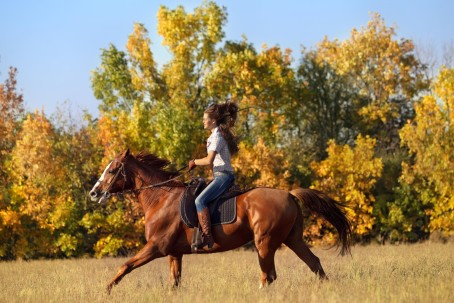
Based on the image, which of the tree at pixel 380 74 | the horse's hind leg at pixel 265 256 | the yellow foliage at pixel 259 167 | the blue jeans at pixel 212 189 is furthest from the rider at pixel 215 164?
the tree at pixel 380 74

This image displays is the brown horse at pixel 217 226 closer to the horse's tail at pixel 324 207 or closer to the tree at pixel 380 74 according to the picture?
the horse's tail at pixel 324 207

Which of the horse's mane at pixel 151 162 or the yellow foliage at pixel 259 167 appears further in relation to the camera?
the yellow foliage at pixel 259 167

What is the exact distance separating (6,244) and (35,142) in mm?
4130

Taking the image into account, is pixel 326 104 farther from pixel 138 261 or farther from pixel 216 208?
pixel 138 261

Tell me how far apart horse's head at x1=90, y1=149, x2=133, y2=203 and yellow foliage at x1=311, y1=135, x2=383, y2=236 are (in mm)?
19998

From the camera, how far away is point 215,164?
35.7 feet

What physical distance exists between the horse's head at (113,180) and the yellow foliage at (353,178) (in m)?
20.0

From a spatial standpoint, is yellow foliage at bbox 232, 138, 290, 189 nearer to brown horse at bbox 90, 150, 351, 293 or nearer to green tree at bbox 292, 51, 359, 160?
brown horse at bbox 90, 150, 351, 293

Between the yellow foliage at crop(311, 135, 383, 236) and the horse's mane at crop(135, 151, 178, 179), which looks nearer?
the horse's mane at crop(135, 151, 178, 179)

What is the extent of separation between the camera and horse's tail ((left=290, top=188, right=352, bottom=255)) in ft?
38.1

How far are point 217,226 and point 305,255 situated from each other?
148 cm

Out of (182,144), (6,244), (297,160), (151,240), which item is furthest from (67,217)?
(151,240)

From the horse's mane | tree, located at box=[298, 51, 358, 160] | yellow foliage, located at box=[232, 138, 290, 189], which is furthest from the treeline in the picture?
the horse's mane

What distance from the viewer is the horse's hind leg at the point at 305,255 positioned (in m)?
11.1
